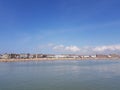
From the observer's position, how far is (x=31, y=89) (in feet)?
69.9

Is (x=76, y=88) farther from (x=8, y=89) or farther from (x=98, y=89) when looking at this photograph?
(x=8, y=89)

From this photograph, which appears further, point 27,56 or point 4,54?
point 27,56

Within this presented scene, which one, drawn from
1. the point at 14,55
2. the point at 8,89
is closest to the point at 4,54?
the point at 14,55

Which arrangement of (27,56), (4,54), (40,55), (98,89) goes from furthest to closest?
(40,55), (27,56), (4,54), (98,89)

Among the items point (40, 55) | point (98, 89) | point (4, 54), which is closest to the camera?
point (98, 89)

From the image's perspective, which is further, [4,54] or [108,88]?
[4,54]

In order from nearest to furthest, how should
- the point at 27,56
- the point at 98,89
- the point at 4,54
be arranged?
the point at 98,89 → the point at 4,54 → the point at 27,56

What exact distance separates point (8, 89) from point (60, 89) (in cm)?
548

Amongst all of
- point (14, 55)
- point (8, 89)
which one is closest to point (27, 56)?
point (14, 55)

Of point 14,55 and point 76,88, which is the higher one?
point 14,55

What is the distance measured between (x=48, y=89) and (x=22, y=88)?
9.12 feet

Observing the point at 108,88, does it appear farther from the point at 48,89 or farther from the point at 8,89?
the point at 8,89

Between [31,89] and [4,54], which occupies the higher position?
[4,54]

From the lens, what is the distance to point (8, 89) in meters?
21.8
